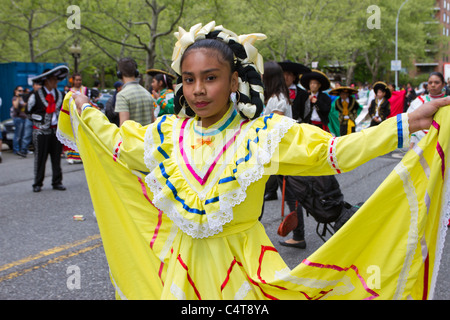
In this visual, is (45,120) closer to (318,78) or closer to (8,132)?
(318,78)

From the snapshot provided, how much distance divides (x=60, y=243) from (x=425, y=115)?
401cm

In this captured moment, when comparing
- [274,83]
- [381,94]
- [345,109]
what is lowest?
[345,109]

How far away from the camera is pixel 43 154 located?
7.62 meters

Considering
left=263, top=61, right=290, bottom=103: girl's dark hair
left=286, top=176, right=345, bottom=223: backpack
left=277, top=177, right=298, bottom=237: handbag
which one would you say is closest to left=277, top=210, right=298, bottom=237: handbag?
left=277, top=177, right=298, bottom=237: handbag

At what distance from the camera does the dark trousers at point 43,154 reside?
24.9ft

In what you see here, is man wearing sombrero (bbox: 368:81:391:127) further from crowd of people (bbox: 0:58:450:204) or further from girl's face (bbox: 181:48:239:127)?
girl's face (bbox: 181:48:239:127)

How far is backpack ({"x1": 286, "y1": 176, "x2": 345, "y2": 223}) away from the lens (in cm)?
395

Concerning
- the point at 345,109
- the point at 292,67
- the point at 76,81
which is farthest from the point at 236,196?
the point at 345,109

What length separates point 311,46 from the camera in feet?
84.8

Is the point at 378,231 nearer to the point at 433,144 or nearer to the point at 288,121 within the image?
the point at 433,144

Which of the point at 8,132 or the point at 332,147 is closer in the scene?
the point at 332,147
